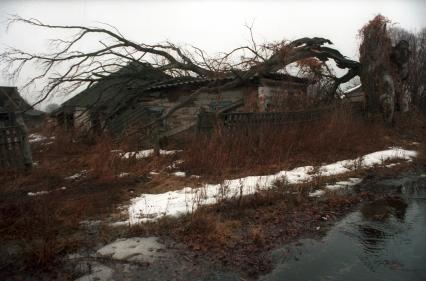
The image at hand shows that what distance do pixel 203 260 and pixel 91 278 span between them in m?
1.26

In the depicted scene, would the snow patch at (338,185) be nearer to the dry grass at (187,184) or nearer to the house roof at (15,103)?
the dry grass at (187,184)

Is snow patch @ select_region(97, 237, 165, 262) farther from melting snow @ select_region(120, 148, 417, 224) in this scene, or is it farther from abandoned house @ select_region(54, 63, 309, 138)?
abandoned house @ select_region(54, 63, 309, 138)

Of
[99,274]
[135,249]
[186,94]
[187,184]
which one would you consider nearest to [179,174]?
[187,184]

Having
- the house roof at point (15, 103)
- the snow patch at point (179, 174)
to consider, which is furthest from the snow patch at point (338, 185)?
the house roof at point (15, 103)

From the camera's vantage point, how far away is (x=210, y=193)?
664 centimetres

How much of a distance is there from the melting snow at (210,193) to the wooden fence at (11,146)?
188 inches

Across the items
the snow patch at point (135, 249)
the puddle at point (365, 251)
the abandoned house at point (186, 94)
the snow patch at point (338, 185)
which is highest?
the abandoned house at point (186, 94)

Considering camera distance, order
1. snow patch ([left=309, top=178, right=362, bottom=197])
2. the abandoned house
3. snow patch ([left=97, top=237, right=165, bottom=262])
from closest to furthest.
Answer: snow patch ([left=97, top=237, right=165, bottom=262]), snow patch ([left=309, top=178, right=362, bottom=197]), the abandoned house

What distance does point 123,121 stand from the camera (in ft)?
50.6

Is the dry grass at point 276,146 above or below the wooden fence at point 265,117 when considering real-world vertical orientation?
below

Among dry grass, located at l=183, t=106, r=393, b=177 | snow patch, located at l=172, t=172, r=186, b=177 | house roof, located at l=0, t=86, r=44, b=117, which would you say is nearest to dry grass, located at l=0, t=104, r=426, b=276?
dry grass, located at l=183, t=106, r=393, b=177

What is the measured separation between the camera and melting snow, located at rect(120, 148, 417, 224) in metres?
5.66

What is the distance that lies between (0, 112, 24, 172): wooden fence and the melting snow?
4.77 meters

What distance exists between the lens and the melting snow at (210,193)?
5.66 meters
